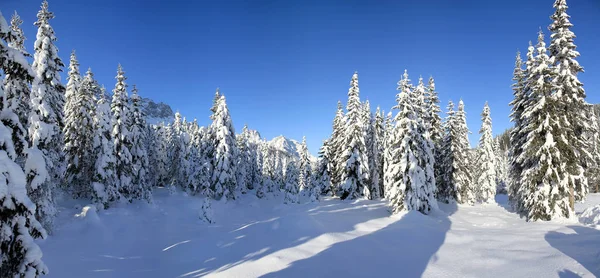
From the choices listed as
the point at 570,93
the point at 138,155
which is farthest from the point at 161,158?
the point at 570,93

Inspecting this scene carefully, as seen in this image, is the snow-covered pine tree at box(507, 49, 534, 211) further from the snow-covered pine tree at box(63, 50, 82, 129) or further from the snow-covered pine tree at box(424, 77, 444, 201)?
the snow-covered pine tree at box(63, 50, 82, 129)

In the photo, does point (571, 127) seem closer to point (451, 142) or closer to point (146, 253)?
point (451, 142)

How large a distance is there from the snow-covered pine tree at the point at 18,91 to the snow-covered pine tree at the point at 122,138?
1039 centimetres

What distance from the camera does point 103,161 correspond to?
79.4 ft

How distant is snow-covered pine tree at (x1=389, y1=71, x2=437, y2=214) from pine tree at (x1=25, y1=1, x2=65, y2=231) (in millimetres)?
22466

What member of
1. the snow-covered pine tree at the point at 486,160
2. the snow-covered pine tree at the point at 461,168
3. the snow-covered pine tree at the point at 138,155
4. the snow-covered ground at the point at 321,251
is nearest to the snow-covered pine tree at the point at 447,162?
the snow-covered pine tree at the point at 461,168

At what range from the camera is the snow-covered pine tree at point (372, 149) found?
41.5m

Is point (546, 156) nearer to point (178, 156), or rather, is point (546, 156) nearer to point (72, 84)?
point (72, 84)

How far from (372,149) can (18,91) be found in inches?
1455

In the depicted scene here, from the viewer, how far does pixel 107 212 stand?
77.2 ft

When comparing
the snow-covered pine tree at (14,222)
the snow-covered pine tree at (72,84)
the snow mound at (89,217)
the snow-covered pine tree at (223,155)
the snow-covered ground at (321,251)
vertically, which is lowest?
the snow-covered ground at (321,251)

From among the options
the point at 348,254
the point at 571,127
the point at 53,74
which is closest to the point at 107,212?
the point at 53,74

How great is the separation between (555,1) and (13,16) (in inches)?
1347

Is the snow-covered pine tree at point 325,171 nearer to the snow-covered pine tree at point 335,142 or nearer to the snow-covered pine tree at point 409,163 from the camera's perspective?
the snow-covered pine tree at point 335,142
